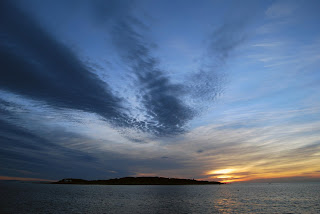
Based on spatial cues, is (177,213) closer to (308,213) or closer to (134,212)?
(134,212)

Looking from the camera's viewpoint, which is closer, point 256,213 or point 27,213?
point 27,213

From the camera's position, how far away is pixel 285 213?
5209cm

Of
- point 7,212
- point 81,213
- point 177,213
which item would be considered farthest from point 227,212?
point 7,212

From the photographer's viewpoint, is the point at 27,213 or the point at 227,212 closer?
the point at 27,213

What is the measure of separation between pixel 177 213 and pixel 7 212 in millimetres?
40399

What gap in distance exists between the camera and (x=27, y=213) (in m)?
48.8

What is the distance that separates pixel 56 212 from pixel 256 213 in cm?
5069

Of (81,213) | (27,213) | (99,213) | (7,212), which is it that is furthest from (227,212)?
(7,212)

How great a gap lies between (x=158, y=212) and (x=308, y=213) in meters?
38.1

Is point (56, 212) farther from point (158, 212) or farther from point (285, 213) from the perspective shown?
point (285, 213)

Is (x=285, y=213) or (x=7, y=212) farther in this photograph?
(x=285, y=213)

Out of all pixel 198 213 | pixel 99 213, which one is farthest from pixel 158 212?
pixel 99 213

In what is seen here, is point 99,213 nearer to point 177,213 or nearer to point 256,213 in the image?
point 177,213

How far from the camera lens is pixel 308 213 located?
52.3m
